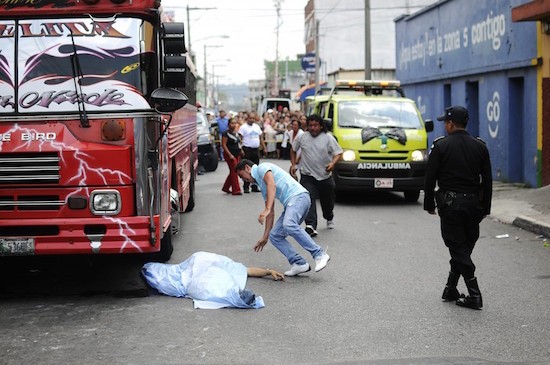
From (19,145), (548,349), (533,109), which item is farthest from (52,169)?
(533,109)

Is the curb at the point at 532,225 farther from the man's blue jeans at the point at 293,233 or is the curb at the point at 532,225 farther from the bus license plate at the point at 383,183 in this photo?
the man's blue jeans at the point at 293,233

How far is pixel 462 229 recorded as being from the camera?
25.0 feet

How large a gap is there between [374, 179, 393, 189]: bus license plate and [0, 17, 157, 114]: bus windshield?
8369mm

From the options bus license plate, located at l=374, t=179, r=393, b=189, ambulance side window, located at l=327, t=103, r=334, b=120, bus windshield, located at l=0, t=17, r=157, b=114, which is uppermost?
bus windshield, located at l=0, t=17, r=157, b=114

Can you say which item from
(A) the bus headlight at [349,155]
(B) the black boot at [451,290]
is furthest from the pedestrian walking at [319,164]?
(B) the black boot at [451,290]


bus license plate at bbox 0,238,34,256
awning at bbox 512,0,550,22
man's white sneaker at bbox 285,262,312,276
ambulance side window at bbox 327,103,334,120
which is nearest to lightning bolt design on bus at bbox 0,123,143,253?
bus license plate at bbox 0,238,34,256

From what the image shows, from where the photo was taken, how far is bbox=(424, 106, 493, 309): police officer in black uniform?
754cm

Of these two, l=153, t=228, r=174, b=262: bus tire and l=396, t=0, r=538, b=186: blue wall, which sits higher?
l=396, t=0, r=538, b=186: blue wall

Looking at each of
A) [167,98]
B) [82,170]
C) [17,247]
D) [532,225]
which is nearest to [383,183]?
[532,225]

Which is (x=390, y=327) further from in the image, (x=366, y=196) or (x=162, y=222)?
(x=366, y=196)

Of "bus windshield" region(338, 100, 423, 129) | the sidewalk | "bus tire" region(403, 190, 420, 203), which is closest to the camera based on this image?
the sidewalk

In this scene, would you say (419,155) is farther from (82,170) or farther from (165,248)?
(82,170)

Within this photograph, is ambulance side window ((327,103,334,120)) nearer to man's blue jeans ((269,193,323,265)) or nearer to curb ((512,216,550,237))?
curb ((512,216,550,237))

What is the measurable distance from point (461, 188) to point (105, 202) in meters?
3.22
